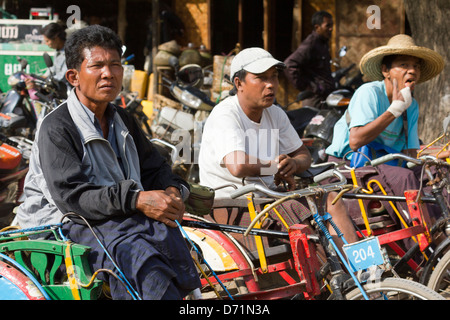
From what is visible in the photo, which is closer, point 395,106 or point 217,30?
point 395,106

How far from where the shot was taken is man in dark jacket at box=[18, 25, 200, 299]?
103 inches

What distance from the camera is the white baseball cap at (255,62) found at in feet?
13.4

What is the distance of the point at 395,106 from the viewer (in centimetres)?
434

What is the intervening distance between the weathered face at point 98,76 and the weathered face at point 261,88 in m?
1.33

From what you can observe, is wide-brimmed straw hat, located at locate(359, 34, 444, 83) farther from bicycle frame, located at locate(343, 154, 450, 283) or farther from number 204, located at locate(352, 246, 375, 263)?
number 204, located at locate(352, 246, 375, 263)

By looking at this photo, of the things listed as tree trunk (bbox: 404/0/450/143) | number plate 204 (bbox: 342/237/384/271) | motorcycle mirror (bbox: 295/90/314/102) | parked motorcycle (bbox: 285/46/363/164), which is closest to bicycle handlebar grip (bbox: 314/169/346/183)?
number plate 204 (bbox: 342/237/384/271)

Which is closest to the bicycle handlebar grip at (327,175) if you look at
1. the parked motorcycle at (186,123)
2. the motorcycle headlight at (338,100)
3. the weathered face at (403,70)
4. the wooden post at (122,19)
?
the weathered face at (403,70)

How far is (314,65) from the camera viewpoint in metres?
8.34

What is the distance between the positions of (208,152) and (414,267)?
1.43 meters

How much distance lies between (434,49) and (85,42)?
18.9 ft

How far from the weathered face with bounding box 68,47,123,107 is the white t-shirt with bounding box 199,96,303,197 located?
111 cm

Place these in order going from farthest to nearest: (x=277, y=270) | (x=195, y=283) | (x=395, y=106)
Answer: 1. (x=395, y=106)
2. (x=277, y=270)
3. (x=195, y=283)
